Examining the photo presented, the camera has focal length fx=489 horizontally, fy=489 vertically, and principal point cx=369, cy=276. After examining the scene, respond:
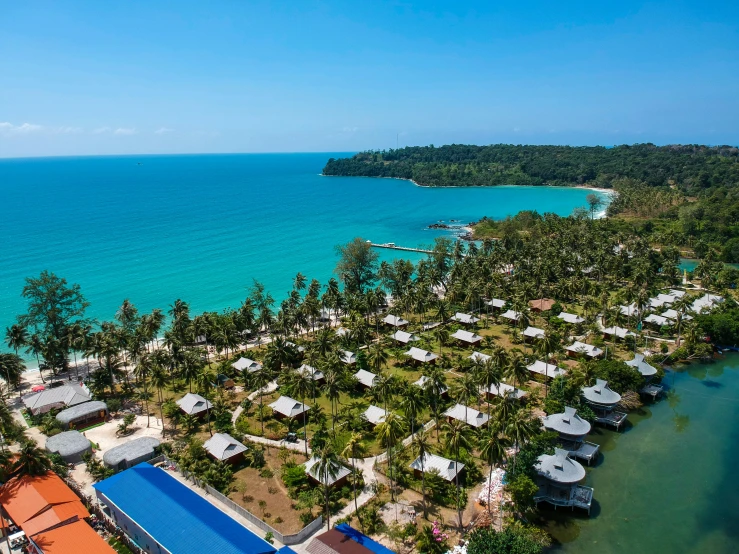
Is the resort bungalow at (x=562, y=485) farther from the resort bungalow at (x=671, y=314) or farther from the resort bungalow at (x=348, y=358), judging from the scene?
the resort bungalow at (x=671, y=314)

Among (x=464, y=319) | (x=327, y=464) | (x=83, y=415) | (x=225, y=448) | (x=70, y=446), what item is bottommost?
(x=83, y=415)

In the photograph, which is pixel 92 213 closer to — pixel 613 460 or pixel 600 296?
pixel 600 296

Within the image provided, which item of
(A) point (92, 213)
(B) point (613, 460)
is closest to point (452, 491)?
(B) point (613, 460)

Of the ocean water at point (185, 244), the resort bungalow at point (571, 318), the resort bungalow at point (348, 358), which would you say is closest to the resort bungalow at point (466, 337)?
the resort bungalow at point (571, 318)

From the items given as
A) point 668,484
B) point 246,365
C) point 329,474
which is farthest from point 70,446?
point 668,484

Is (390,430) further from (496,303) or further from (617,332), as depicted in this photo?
(496,303)
